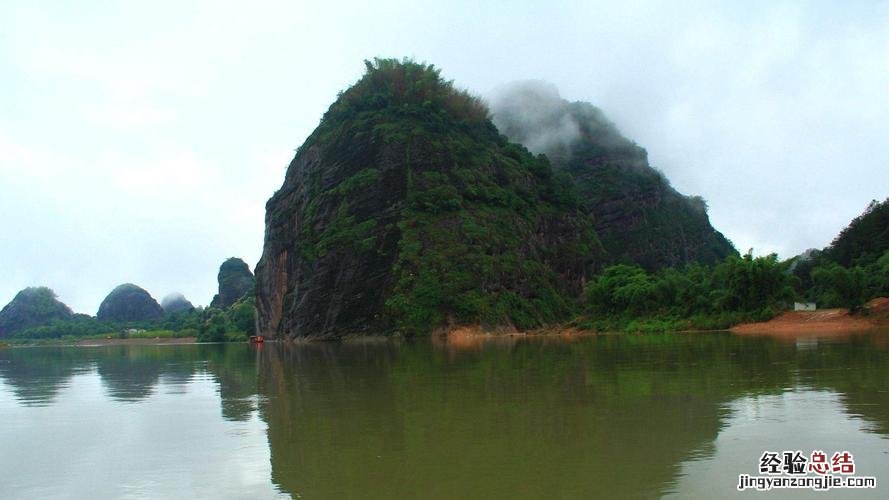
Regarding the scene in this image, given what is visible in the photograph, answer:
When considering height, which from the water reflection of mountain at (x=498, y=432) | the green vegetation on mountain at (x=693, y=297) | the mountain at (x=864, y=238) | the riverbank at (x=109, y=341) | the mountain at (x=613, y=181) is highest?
the mountain at (x=613, y=181)

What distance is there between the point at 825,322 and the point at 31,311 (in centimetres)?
16423

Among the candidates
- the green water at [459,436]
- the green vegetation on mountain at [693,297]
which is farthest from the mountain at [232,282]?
the green water at [459,436]

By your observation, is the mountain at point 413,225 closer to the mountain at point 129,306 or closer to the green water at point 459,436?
the green water at point 459,436

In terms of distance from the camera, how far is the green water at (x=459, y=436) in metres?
5.30

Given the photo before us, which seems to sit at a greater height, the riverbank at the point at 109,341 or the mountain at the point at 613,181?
the mountain at the point at 613,181

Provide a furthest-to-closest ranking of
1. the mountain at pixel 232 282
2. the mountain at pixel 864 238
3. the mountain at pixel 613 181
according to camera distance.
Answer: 1. the mountain at pixel 232 282
2. the mountain at pixel 613 181
3. the mountain at pixel 864 238

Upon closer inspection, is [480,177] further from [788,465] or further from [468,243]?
[788,465]

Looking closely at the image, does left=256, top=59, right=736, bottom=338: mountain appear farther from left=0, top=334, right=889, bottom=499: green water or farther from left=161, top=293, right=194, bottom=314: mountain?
left=161, top=293, right=194, bottom=314: mountain

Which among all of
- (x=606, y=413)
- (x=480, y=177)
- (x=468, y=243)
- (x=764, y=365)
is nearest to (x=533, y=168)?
(x=480, y=177)

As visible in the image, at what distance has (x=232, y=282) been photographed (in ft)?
464

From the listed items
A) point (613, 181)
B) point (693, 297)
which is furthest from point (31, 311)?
point (693, 297)

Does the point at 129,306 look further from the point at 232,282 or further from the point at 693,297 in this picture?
the point at 693,297

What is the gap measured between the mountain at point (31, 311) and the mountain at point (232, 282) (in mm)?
39809

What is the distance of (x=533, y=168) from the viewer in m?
73.3
